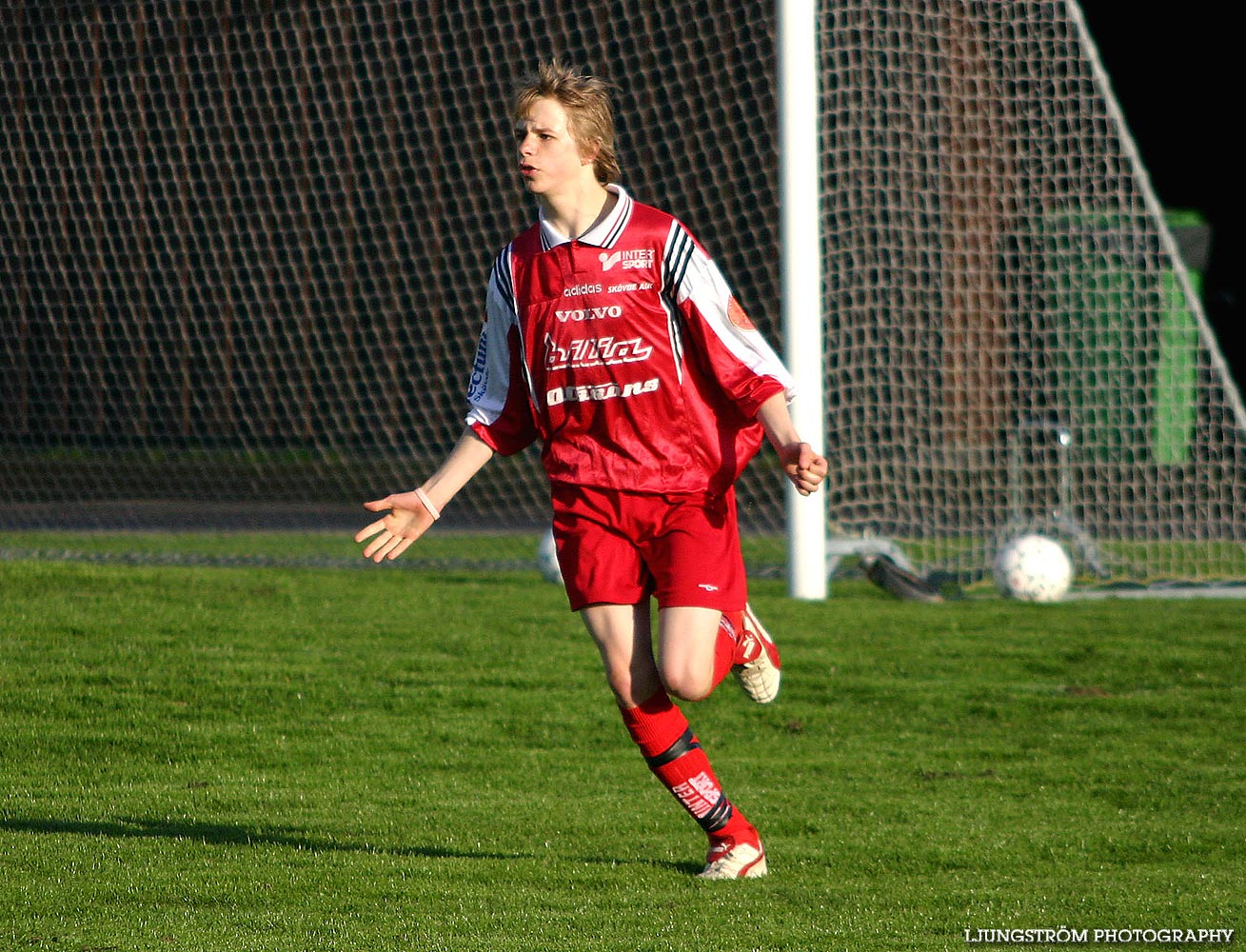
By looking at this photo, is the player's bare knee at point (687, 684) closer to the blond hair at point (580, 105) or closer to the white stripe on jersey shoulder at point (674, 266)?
the white stripe on jersey shoulder at point (674, 266)

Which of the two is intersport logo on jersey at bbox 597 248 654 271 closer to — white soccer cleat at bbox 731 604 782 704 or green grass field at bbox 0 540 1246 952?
white soccer cleat at bbox 731 604 782 704

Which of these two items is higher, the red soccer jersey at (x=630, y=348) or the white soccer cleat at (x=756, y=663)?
the red soccer jersey at (x=630, y=348)

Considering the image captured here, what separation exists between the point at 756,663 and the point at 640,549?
1.60 ft

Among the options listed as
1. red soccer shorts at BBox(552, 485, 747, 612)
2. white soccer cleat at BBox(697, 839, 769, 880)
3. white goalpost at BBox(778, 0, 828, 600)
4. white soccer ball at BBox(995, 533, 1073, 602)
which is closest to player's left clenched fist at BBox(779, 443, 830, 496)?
red soccer shorts at BBox(552, 485, 747, 612)

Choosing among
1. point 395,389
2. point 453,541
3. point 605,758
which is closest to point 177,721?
point 605,758

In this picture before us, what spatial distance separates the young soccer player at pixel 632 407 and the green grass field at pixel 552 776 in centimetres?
50

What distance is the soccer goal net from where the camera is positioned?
933 cm

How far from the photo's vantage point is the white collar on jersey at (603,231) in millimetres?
3523

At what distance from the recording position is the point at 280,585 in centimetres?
811

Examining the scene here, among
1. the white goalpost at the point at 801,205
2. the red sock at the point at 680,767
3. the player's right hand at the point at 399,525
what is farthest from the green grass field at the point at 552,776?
the white goalpost at the point at 801,205

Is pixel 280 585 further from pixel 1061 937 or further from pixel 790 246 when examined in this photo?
pixel 1061 937

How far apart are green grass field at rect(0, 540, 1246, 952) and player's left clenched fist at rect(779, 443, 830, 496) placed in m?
0.94

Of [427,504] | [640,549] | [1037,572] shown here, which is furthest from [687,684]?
[1037,572]

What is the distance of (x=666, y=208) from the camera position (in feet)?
50.7
